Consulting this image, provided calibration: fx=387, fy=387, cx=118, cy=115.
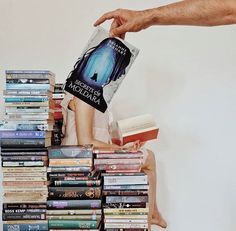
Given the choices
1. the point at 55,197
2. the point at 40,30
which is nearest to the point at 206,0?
the point at 55,197

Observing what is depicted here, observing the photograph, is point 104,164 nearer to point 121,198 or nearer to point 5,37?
point 121,198

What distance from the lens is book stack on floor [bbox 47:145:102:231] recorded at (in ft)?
4.88

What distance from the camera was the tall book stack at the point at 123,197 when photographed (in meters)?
1.51

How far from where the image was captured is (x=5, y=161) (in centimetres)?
150

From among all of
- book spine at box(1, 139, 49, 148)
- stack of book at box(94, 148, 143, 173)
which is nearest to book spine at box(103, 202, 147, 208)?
stack of book at box(94, 148, 143, 173)

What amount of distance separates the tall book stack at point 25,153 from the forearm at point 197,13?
53cm

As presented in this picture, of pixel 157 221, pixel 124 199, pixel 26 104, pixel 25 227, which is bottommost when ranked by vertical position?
pixel 157 221

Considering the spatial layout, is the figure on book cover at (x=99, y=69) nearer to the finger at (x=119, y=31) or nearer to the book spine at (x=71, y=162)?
the finger at (x=119, y=31)

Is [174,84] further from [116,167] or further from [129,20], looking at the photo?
[129,20]

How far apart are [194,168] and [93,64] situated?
1.22 metres

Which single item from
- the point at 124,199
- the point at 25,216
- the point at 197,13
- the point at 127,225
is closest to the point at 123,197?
the point at 124,199

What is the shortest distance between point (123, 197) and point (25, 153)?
0.42 m

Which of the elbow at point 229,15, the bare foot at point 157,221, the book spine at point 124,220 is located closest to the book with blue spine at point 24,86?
the book spine at point 124,220

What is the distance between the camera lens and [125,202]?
4.96ft
